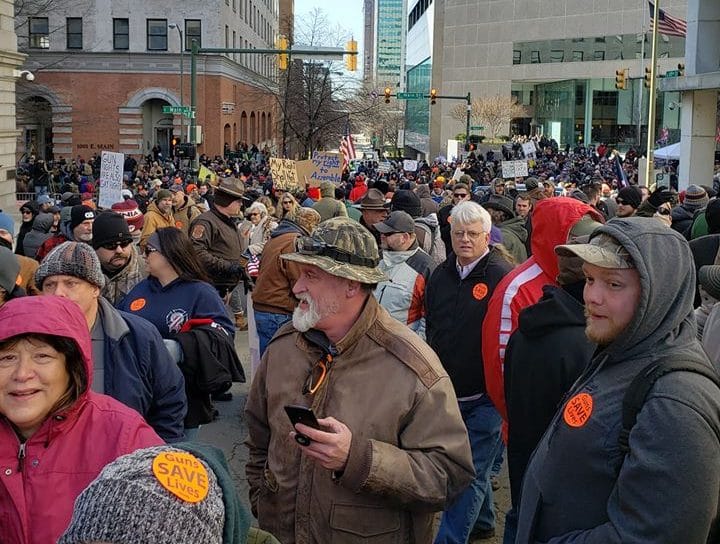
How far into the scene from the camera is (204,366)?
15.5 ft

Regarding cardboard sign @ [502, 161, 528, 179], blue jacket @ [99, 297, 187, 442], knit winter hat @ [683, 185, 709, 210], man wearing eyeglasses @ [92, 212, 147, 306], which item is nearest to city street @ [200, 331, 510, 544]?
man wearing eyeglasses @ [92, 212, 147, 306]

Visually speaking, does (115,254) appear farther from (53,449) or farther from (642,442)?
(642,442)

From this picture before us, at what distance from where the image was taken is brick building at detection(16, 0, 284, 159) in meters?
52.7

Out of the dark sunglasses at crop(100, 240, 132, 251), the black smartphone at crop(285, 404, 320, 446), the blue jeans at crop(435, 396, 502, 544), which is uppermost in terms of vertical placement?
the dark sunglasses at crop(100, 240, 132, 251)

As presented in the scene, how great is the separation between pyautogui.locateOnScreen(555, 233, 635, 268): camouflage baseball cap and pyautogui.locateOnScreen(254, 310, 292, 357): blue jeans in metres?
4.65

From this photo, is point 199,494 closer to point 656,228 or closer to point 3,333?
point 3,333

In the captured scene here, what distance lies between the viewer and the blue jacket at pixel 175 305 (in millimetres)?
4938

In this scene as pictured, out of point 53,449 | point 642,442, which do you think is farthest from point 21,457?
point 642,442

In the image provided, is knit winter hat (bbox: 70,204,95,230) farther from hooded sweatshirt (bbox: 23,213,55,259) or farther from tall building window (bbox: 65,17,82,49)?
tall building window (bbox: 65,17,82,49)

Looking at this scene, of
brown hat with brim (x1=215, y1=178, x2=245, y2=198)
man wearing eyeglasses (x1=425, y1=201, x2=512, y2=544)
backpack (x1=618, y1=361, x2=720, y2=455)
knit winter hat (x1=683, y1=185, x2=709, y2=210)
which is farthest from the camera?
knit winter hat (x1=683, y1=185, x2=709, y2=210)

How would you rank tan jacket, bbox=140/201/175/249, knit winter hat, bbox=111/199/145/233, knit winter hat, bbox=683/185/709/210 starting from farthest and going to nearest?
tan jacket, bbox=140/201/175/249 < knit winter hat, bbox=683/185/709/210 < knit winter hat, bbox=111/199/145/233

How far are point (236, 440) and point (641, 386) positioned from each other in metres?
5.49

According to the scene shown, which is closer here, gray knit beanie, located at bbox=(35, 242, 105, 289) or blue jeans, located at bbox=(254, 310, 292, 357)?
gray knit beanie, located at bbox=(35, 242, 105, 289)

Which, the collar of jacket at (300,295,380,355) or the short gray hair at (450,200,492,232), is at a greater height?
the short gray hair at (450,200,492,232)
